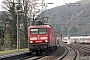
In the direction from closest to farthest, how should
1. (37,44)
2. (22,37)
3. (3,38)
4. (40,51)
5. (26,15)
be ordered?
(37,44) < (40,51) < (26,15) < (22,37) < (3,38)

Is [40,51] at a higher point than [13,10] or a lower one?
lower

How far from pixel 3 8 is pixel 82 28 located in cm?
10478

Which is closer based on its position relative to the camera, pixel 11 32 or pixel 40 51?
pixel 40 51

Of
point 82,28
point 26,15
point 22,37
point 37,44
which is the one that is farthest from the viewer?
point 82,28

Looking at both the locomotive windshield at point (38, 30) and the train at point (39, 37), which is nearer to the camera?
the train at point (39, 37)

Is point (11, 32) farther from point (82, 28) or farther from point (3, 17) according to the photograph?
point (82, 28)

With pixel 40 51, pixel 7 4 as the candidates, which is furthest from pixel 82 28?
pixel 40 51

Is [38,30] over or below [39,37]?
over

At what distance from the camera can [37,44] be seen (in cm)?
3366

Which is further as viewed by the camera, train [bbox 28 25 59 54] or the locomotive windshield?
the locomotive windshield

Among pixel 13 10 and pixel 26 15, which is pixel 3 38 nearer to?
pixel 13 10

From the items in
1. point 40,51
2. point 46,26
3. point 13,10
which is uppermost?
point 13,10

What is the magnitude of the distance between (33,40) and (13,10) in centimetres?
3245

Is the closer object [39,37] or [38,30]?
[39,37]
